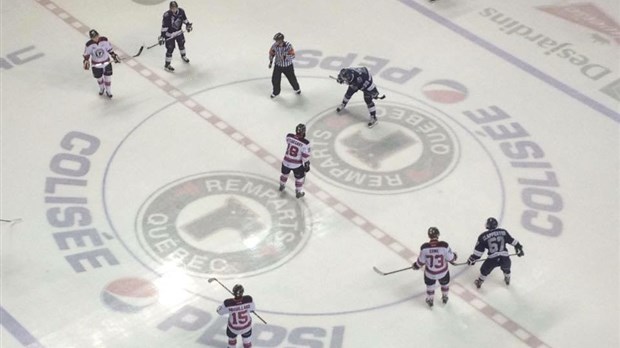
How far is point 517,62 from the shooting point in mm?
18719

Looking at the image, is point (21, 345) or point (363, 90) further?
point (363, 90)

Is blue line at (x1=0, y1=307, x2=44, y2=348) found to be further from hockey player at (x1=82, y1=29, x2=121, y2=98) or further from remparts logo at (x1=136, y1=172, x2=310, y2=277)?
hockey player at (x1=82, y1=29, x2=121, y2=98)

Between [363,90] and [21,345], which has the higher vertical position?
[363,90]

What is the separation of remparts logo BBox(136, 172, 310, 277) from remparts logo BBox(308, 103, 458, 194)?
1095mm

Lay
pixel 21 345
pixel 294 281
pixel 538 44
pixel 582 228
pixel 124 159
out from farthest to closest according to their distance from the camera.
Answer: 1. pixel 538 44
2. pixel 124 159
3. pixel 582 228
4. pixel 294 281
5. pixel 21 345

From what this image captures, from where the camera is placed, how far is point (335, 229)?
14.9m

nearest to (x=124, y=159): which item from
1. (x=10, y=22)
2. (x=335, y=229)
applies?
(x=335, y=229)

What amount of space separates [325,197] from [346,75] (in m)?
2.25

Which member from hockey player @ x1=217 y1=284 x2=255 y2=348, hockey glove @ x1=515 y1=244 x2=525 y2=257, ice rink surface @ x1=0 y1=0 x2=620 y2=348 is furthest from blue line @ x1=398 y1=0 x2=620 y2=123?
hockey player @ x1=217 y1=284 x2=255 y2=348

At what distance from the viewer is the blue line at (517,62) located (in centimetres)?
1759

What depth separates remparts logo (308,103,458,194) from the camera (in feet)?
52.0

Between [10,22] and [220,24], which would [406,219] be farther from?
[10,22]

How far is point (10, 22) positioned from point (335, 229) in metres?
8.10

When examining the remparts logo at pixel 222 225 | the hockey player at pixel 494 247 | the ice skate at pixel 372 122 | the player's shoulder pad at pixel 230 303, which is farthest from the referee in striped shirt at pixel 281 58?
the player's shoulder pad at pixel 230 303
